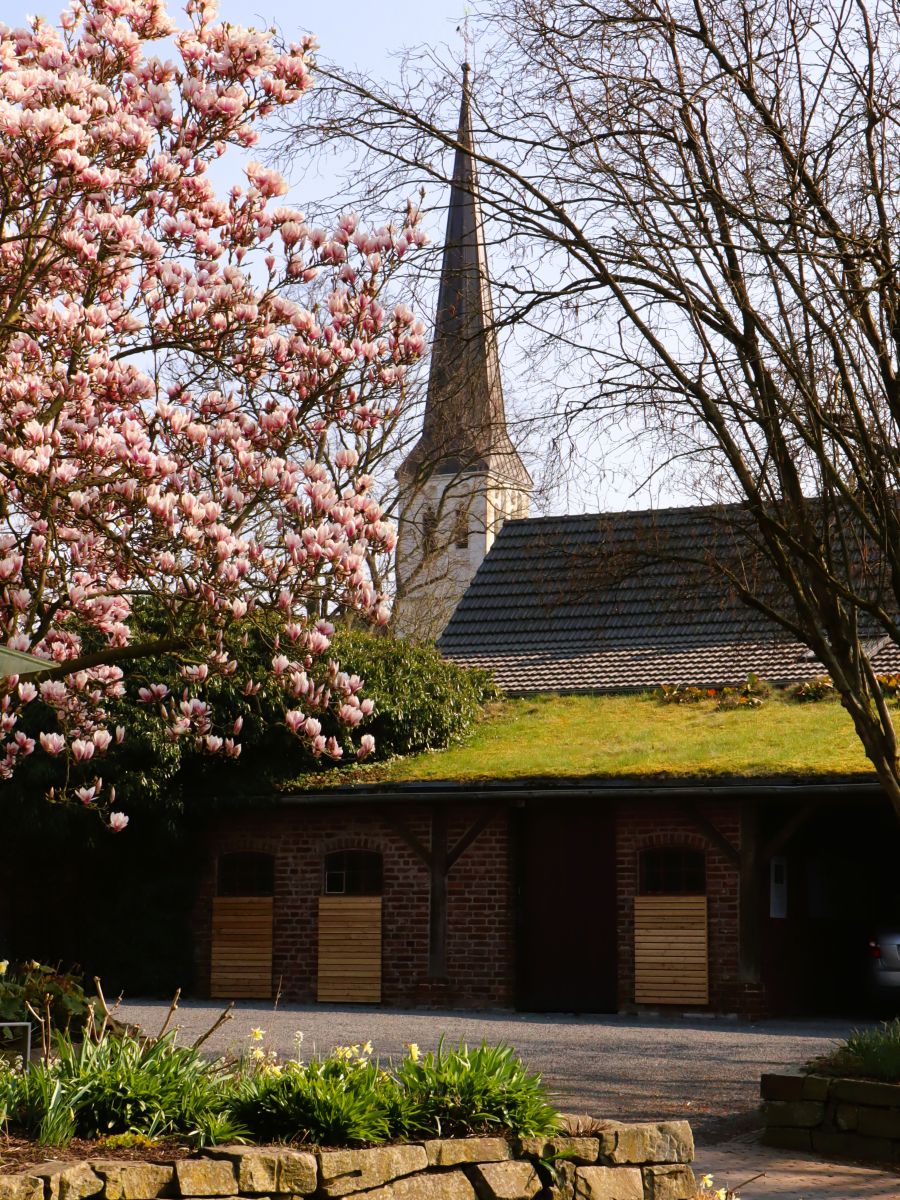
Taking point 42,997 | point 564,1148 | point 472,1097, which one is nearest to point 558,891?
point 42,997

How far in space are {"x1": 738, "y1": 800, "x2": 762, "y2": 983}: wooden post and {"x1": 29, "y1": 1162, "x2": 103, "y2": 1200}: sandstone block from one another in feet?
44.2

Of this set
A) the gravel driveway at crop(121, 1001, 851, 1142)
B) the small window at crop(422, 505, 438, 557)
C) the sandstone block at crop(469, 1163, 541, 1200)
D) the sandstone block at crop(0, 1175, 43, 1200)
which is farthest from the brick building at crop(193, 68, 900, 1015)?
the sandstone block at crop(0, 1175, 43, 1200)

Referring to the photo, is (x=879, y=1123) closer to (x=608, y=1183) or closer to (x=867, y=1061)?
(x=867, y=1061)

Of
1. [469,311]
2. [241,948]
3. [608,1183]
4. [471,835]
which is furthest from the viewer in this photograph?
[241,948]

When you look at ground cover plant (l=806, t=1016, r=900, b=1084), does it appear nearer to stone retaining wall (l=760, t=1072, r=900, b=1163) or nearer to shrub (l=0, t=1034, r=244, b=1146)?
stone retaining wall (l=760, t=1072, r=900, b=1163)

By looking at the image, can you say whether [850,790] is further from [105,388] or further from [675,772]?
[105,388]

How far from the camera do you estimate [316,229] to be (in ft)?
33.2

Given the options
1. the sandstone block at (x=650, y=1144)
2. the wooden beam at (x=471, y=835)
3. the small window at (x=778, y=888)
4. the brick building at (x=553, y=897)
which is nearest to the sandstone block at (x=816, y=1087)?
the sandstone block at (x=650, y=1144)

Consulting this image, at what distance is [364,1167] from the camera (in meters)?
6.45

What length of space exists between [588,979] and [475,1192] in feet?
42.6

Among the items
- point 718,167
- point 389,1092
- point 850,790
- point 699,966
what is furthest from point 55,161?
point 699,966

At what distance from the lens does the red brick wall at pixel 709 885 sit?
1830 centimetres

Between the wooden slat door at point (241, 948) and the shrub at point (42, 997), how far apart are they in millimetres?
10133

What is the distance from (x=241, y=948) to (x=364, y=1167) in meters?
14.7
